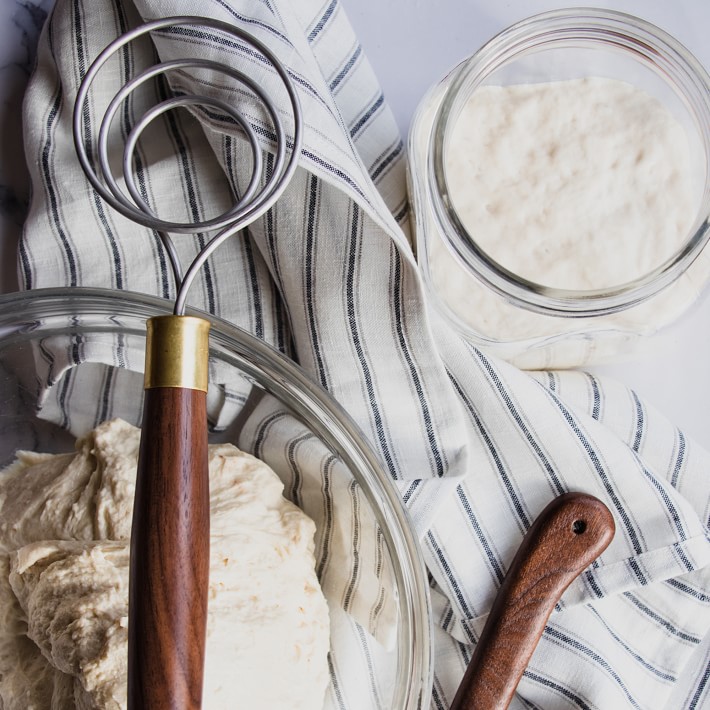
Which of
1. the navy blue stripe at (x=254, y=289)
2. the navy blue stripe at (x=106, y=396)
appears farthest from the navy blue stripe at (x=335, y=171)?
the navy blue stripe at (x=106, y=396)

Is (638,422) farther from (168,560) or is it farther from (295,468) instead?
(168,560)

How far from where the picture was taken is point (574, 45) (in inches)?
23.4

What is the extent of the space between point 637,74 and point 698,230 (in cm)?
14

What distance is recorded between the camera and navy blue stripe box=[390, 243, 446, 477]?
1.92 feet

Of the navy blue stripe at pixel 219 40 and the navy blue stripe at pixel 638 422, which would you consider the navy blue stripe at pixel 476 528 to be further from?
the navy blue stripe at pixel 219 40

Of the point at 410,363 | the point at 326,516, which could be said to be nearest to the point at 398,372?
the point at 410,363

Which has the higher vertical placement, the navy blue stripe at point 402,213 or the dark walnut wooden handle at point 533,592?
the navy blue stripe at point 402,213

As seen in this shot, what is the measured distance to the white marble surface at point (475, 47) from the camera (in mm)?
680

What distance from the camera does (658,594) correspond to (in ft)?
2.18

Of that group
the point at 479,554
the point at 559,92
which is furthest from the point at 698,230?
the point at 479,554

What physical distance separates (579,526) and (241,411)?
0.27m

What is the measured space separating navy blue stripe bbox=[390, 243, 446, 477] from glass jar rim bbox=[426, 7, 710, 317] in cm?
5

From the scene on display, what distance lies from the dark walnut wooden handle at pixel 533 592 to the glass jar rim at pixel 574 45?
0.16 metres

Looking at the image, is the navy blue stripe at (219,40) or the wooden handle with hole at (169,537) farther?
the navy blue stripe at (219,40)
